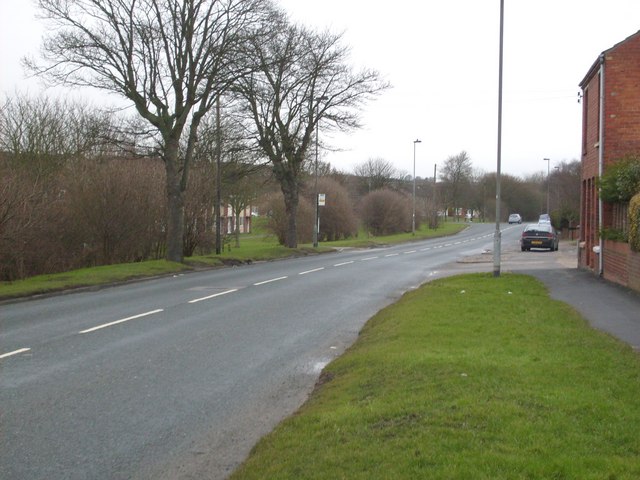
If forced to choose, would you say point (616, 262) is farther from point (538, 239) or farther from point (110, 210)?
point (538, 239)

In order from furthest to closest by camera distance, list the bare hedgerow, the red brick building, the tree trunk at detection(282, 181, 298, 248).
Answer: the tree trunk at detection(282, 181, 298, 248) → the bare hedgerow → the red brick building

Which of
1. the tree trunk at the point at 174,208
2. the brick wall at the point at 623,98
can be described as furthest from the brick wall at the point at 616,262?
the tree trunk at the point at 174,208

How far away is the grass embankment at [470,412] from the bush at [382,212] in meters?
64.1

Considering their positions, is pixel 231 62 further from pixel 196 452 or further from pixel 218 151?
pixel 196 452

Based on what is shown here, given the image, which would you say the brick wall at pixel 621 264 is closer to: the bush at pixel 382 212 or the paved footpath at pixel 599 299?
the paved footpath at pixel 599 299

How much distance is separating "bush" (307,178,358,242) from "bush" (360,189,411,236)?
942cm

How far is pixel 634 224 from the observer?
14.9m

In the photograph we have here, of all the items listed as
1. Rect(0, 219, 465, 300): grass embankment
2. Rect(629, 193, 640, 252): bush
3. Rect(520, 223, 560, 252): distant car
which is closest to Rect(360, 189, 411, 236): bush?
Rect(520, 223, 560, 252): distant car

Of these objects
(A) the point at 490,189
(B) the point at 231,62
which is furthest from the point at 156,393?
(A) the point at 490,189

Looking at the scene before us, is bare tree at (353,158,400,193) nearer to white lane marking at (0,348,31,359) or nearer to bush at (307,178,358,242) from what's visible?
bush at (307,178,358,242)

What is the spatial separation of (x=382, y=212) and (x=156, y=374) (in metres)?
66.5

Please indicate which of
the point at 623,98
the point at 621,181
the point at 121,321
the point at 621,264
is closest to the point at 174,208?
the point at 121,321

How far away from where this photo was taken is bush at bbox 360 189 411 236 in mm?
73562

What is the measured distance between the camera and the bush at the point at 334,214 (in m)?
60.1
